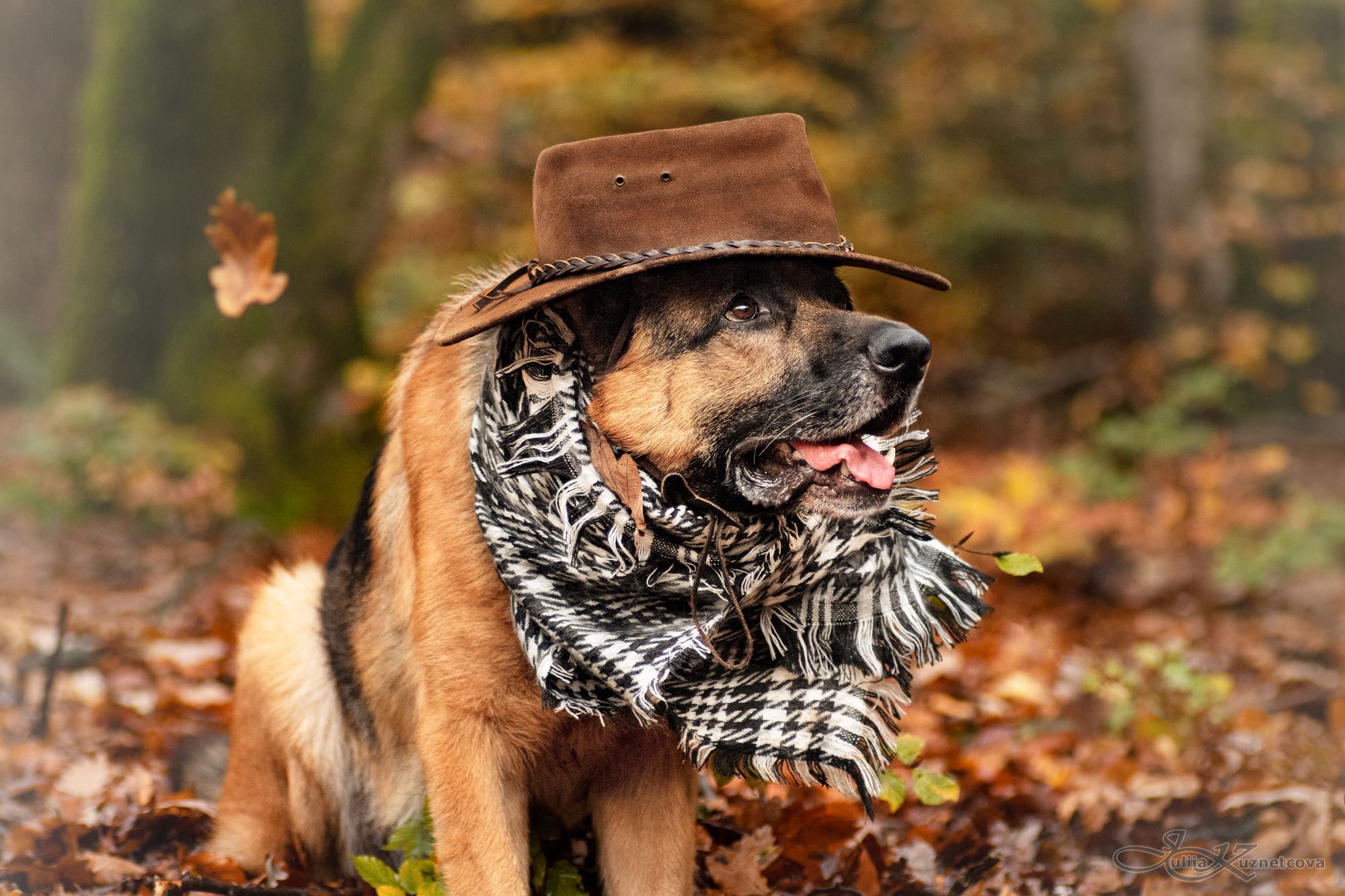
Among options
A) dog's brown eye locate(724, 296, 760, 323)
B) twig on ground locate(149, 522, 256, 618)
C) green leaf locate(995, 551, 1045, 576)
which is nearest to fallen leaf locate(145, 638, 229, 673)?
twig on ground locate(149, 522, 256, 618)

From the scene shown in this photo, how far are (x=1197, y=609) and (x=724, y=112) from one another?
17.4 ft

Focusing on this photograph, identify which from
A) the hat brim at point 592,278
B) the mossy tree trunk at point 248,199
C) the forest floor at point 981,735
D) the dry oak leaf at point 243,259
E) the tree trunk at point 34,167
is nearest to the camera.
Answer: the hat brim at point 592,278

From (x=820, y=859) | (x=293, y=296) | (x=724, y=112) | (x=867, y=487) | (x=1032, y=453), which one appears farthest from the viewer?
(x=1032, y=453)

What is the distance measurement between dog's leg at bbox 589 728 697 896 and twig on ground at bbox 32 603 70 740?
7.04 feet

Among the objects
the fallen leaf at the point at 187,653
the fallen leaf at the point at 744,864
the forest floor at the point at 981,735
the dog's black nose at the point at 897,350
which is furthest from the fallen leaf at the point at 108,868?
the dog's black nose at the point at 897,350

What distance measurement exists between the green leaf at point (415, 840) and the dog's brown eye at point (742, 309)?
1.51m

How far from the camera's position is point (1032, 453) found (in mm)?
10406

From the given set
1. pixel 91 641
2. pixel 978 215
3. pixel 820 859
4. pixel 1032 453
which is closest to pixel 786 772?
pixel 820 859

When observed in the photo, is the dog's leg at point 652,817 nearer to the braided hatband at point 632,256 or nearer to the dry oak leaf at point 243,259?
the braided hatband at point 632,256

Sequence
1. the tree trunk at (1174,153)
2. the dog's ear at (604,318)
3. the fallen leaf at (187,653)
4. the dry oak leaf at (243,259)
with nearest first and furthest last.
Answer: the dog's ear at (604,318)
the dry oak leaf at (243,259)
the fallen leaf at (187,653)
the tree trunk at (1174,153)

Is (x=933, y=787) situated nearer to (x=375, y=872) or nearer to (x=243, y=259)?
(x=375, y=872)

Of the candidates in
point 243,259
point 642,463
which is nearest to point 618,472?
point 642,463

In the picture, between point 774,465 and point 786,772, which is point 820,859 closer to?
point 786,772

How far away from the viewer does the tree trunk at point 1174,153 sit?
10734mm
